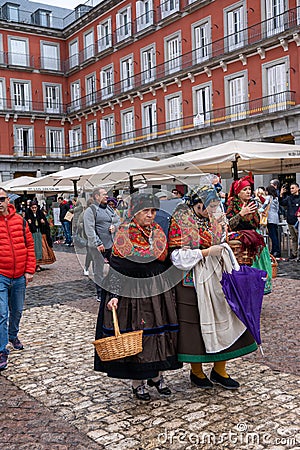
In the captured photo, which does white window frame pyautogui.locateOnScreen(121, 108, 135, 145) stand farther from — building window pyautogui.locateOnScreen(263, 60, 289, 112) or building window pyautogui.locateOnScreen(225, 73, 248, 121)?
building window pyautogui.locateOnScreen(263, 60, 289, 112)

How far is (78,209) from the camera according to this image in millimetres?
6434

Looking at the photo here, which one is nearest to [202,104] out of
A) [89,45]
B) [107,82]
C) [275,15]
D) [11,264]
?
[275,15]

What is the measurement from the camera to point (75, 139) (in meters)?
40.0

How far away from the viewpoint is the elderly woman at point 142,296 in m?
3.98

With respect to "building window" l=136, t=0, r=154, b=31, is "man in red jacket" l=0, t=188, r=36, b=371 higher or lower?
lower

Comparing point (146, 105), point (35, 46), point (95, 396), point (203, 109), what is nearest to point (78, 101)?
point (35, 46)

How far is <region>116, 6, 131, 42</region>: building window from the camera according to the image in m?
32.6

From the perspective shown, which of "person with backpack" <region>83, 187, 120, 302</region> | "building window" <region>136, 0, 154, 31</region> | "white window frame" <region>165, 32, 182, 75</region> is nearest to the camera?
"person with backpack" <region>83, 187, 120, 302</region>

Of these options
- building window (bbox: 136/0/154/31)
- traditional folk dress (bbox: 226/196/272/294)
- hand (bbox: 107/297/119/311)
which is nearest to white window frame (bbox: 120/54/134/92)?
building window (bbox: 136/0/154/31)

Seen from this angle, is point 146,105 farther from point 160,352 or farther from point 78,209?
point 160,352

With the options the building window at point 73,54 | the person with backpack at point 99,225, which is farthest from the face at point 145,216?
the building window at point 73,54

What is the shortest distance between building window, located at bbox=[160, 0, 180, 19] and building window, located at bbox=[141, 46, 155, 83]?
2131 millimetres

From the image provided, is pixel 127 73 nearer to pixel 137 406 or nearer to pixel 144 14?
pixel 144 14

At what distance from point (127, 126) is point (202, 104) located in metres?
7.52
